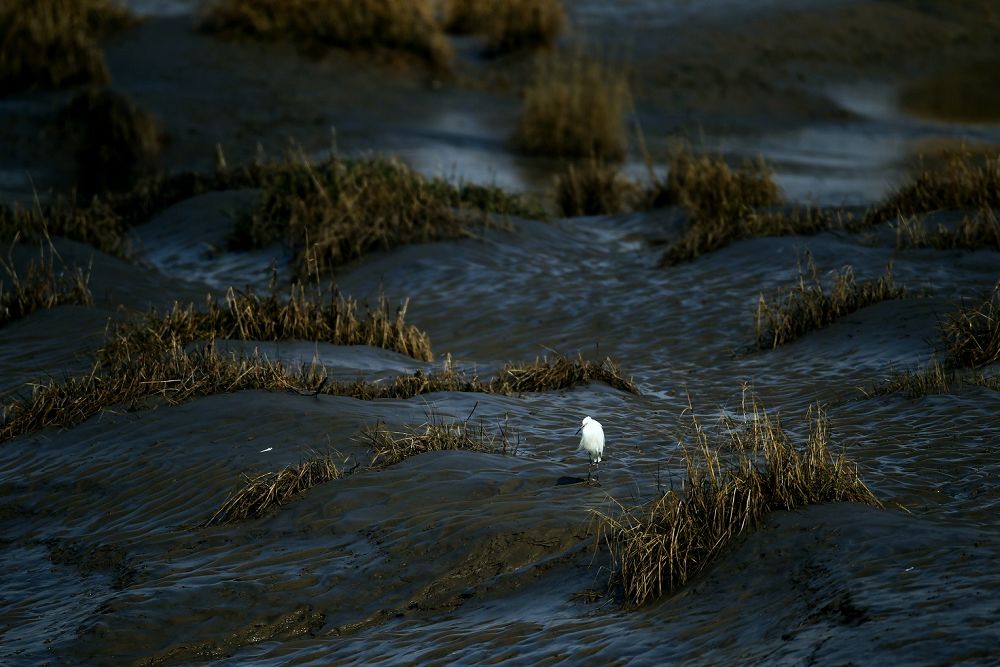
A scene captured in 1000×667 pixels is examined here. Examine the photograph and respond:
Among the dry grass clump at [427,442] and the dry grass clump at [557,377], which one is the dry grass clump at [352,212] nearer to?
the dry grass clump at [557,377]

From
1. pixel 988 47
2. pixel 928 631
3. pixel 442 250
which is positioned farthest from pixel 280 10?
pixel 928 631

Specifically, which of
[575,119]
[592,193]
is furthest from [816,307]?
[575,119]

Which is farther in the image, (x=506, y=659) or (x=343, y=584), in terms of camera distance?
(x=343, y=584)

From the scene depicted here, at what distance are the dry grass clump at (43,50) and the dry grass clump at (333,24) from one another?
223 cm

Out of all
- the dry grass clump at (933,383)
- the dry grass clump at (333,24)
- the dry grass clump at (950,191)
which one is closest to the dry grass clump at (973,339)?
the dry grass clump at (933,383)

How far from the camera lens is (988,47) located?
80.7 feet

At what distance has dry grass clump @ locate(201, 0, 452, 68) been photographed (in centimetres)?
2059

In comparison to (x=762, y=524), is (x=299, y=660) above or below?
below

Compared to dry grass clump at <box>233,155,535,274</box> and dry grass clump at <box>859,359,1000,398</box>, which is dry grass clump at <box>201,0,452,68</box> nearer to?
dry grass clump at <box>233,155,535,274</box>

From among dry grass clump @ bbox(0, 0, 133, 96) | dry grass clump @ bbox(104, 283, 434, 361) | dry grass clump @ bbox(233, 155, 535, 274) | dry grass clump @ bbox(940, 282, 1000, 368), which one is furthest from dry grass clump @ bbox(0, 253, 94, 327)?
dry grass clump @ bbox(0, 0, 133, 96)

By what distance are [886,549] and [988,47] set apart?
72.3 ft

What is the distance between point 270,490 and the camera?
5715 mm

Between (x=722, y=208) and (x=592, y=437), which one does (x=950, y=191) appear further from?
(x=592, y=437)

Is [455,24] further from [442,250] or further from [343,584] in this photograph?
[343,584]
